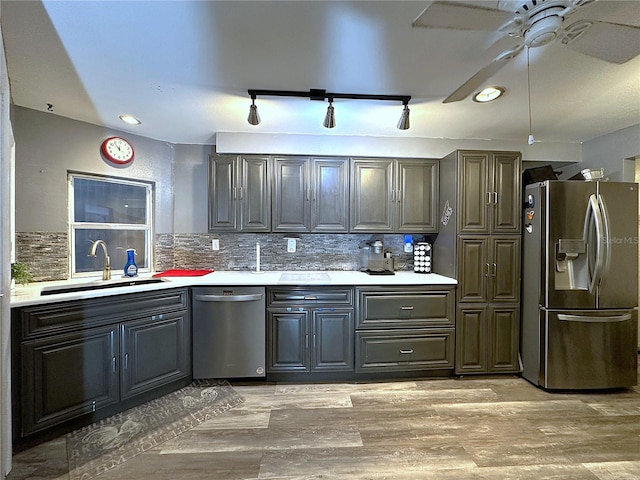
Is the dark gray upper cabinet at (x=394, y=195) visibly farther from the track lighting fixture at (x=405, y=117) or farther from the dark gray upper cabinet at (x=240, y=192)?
the dark gray upper cabinet at (x=240, y=192)

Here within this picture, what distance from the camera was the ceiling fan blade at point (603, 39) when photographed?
127cm

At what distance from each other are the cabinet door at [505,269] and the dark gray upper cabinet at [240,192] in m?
2.20

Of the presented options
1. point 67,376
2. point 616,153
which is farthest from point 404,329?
point 616,153

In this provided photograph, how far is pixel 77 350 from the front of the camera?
6.61 feet

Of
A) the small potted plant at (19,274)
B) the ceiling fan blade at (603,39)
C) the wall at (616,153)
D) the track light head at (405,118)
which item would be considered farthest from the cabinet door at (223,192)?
the wall at (616,153)

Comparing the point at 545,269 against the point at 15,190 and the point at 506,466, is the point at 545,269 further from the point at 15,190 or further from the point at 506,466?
the point at 15,190

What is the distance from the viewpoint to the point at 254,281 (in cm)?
269

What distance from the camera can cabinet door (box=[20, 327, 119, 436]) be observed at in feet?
6.00

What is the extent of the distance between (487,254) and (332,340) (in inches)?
65.1

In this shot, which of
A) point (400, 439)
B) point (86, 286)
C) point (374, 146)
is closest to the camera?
point (400, 439)

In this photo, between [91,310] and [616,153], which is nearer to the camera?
[91,310]

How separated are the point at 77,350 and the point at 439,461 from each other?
2427 millimetres

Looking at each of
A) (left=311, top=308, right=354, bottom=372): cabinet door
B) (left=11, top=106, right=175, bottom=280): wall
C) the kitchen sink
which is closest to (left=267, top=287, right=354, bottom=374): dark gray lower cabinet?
(left=311, top=308, right=354, bottom=372): cabinet door

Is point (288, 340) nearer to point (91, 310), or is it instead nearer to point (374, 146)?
point (91, 310)
